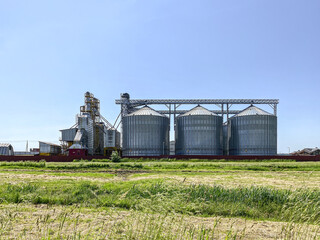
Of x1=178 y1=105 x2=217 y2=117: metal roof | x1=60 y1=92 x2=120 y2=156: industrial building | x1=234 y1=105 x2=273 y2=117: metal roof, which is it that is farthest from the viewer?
x1=234 y1=105 x2=273 y2=117: metal roof

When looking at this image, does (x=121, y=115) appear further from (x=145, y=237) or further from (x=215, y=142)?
(x=145, y=237)

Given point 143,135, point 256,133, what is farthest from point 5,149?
point 256,133

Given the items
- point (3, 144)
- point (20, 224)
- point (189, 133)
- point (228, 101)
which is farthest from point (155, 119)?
point (20, 224)

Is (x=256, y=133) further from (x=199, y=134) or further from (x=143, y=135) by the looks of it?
(x=143, y=135)

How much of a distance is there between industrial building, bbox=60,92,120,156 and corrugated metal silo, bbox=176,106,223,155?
18.2 meters

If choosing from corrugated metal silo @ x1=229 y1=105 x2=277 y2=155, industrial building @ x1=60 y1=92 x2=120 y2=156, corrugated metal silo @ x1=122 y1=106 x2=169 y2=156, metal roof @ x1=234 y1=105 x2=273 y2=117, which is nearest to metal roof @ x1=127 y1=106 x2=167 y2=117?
corrugated metal silo @ x1=122 y1=106 x2=169 y2=156

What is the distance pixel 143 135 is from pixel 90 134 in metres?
13.6

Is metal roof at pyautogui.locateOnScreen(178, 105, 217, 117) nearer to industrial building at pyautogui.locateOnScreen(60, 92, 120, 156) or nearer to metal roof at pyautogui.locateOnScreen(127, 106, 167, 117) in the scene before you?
metal roof at pyautogui.locateOnScreen(127, 106, 167, 117)

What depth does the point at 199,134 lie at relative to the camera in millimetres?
57375

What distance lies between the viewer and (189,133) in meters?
58.1

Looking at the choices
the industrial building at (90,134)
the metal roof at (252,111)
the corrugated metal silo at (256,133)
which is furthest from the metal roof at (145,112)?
the metal roof at (252,111)

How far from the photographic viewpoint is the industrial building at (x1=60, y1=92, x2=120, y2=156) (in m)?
55.3

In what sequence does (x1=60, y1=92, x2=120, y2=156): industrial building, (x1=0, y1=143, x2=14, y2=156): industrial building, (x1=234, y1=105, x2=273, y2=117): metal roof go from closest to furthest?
(x1=60, y1=92, x2=120, y2=156): industrial building < (x1=234, y1=105, x2=273, y2=117): metal roof < (x1=0, y1=143, x2=14, y2=156): industrial building

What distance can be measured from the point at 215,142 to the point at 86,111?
113 feet
